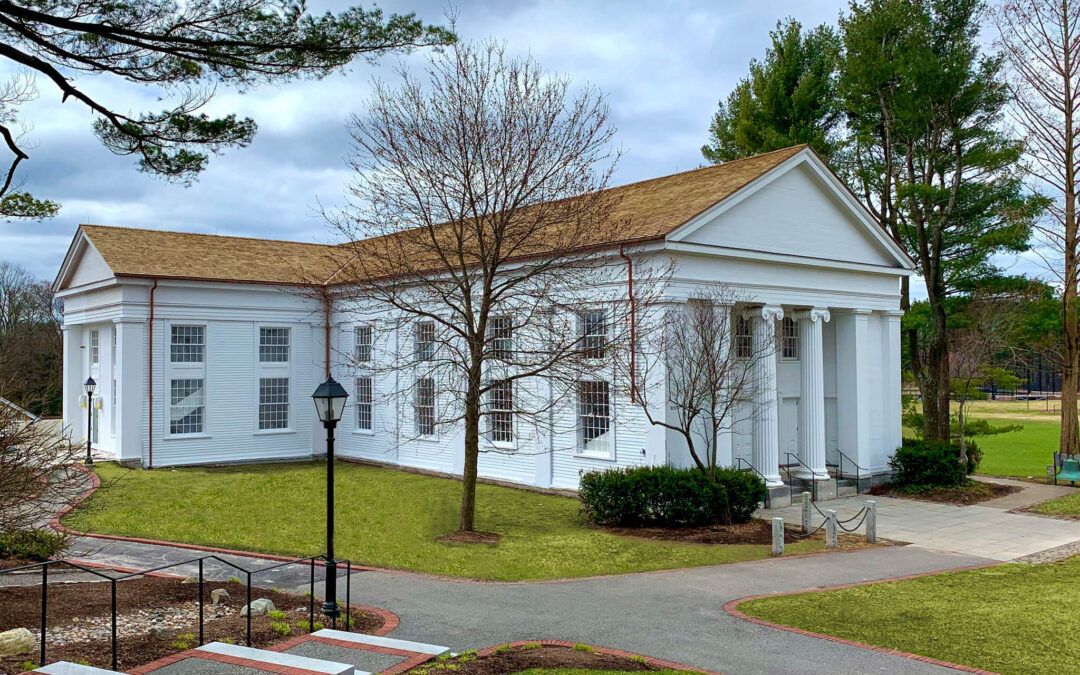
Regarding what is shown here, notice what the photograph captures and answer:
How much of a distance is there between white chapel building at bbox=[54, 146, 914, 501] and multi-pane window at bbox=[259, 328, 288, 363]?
0.27 feet

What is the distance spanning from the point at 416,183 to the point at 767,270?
34.5 feet

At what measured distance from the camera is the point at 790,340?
26109 millimetres

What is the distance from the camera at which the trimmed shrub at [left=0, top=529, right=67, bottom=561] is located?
42.8 feet

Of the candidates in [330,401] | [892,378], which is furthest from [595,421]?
[330,401]

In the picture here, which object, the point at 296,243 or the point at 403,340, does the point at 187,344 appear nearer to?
the point at 403,340

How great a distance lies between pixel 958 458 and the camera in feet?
86.6

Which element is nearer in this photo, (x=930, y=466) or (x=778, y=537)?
(x=778, y=537)

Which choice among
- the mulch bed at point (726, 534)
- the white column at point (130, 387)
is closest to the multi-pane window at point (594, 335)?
the mulch bed at point (726, 534)

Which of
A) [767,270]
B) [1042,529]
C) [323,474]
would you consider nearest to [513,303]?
[767,270]

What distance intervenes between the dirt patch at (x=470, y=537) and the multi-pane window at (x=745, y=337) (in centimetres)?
882

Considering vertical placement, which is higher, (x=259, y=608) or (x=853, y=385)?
(x=853, y=385)

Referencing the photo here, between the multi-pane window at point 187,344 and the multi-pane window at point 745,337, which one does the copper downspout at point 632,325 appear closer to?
the multi-pane window at point 745,337

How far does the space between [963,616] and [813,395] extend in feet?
43.1

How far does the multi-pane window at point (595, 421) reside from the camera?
22.3 meters
